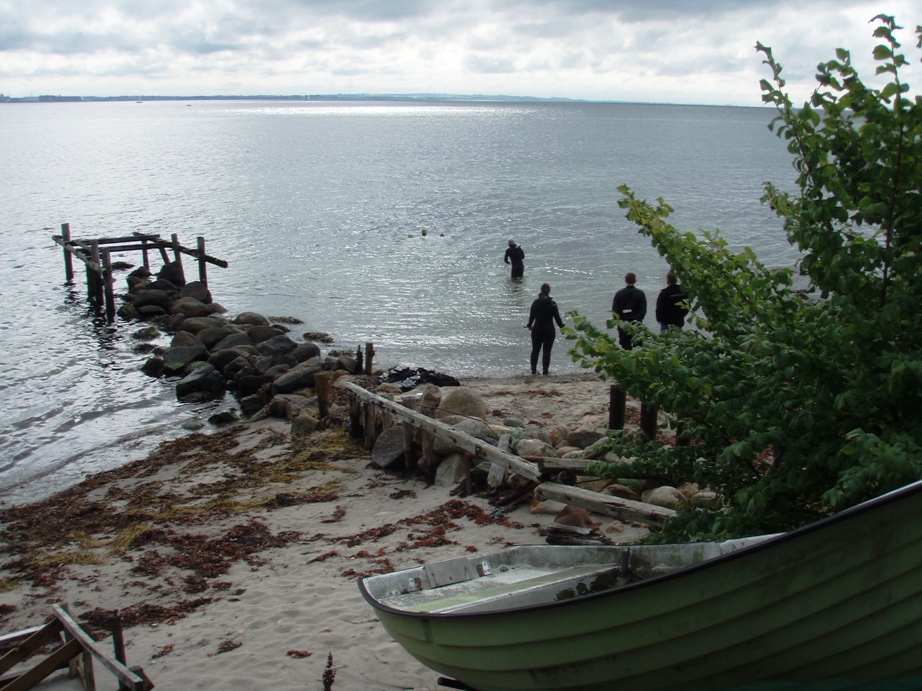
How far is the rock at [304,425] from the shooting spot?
14289 millimetres

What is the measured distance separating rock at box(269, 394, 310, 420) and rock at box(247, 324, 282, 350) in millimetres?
6196

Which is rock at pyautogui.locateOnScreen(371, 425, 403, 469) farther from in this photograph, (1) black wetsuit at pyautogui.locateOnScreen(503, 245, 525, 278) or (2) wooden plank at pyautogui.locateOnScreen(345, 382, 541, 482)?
(1) black wetsuit at pyautogui.locateOnScreen(503, 245, 525, 278)

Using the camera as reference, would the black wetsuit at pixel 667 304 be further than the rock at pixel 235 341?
No

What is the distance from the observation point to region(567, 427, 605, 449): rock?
11.4 meters

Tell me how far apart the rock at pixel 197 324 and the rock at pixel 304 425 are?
32.1 feet

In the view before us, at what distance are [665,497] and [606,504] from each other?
73cm

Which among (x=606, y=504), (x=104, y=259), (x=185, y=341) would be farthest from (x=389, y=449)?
(x=104, y=259)

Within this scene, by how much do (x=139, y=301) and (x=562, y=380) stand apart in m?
16.6

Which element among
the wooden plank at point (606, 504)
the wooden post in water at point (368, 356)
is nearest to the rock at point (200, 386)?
the wooden post in water at point (368, 356)

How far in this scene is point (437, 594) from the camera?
20.0 ft

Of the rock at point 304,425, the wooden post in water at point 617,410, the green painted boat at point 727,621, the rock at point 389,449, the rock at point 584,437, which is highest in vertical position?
the green painted boat at point 727,621

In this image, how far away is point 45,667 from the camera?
6289 millimetres

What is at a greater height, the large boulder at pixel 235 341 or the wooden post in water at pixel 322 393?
the wooden post in water at pixel 322 393

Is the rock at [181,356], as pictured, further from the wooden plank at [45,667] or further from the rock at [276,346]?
the wooden plank at [45,667]
